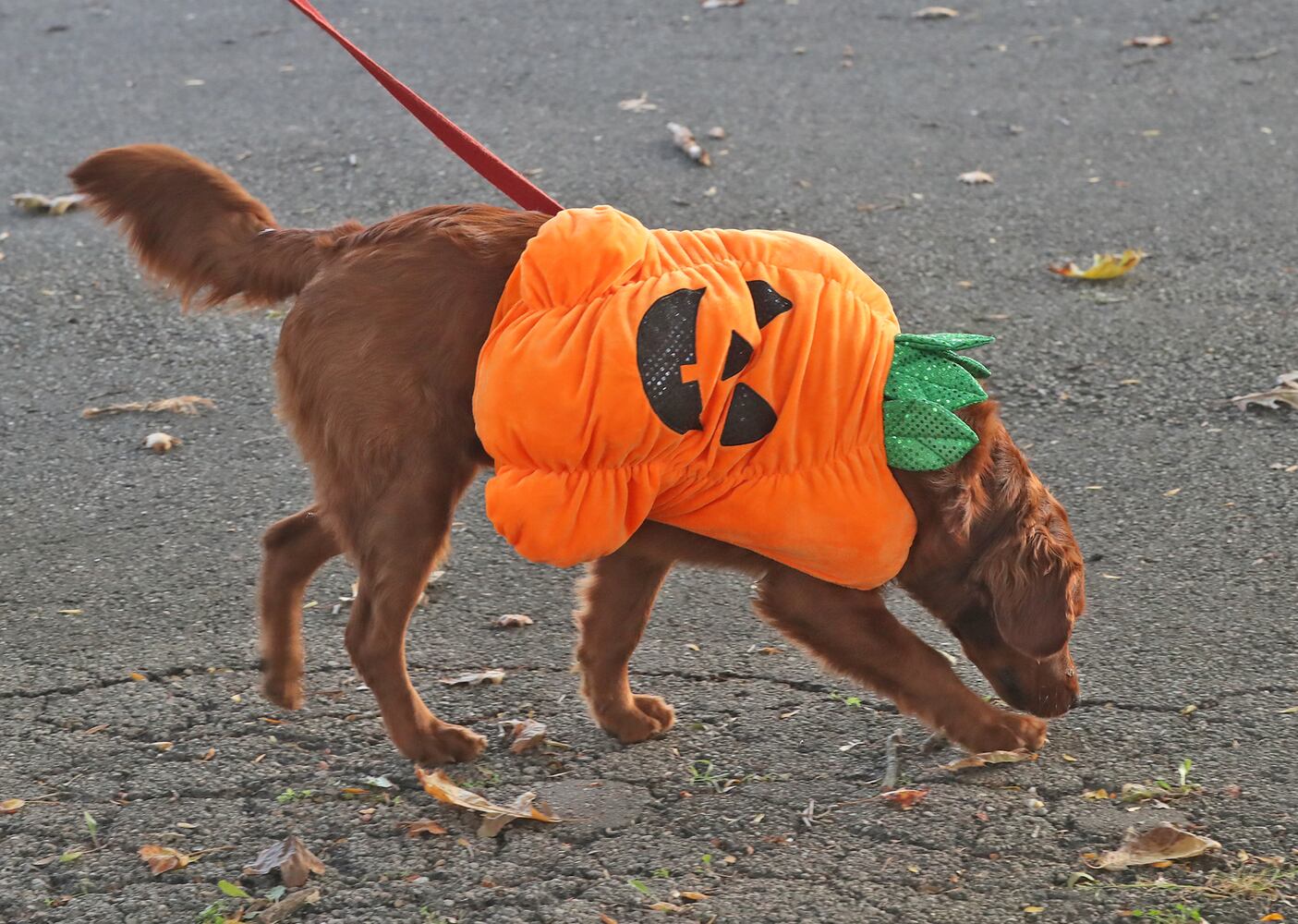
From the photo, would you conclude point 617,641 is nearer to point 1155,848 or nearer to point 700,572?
point 700,572

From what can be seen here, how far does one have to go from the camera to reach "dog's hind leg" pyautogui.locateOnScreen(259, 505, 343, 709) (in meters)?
3.79

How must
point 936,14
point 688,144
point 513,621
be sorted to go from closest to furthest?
point 513,621, point 688,144, point 936,14

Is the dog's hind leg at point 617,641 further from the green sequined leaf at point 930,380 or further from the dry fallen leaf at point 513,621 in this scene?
the green sequined leaf at point 930,380

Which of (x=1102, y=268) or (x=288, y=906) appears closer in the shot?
(x=288, y=906)

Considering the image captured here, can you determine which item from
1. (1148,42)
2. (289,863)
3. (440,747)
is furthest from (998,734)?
(1148,42)

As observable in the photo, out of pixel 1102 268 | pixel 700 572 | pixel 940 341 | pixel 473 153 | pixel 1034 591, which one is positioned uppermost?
pixel 473 153

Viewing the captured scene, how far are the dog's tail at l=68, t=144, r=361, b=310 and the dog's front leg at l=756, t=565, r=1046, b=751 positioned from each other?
1459mm

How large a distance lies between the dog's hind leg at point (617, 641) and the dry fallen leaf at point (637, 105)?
5142 mm

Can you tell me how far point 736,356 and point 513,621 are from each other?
1.45 meters

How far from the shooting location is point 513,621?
4262 mm

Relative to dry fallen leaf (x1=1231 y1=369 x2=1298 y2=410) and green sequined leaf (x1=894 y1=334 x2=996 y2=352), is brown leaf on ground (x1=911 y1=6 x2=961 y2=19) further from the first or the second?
Answer: green sequined leaf (x1=894 y1=334 x2=996 y2=352)

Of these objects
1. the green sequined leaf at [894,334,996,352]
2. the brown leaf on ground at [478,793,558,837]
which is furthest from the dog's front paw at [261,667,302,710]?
the green sequined leaf at [894,334,996,352]

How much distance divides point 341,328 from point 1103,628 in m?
2.28

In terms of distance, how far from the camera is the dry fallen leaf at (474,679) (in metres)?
3.95
